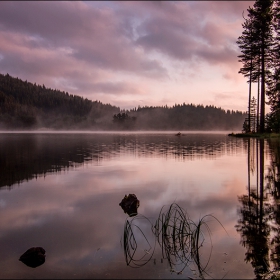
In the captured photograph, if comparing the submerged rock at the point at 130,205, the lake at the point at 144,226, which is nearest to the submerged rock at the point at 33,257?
the lake at the point at 144,226

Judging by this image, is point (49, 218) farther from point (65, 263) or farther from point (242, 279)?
point (242, 279)

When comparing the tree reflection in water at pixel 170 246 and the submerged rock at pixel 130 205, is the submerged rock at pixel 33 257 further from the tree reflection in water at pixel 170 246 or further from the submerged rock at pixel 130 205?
the submerged rock at pixel 130 205

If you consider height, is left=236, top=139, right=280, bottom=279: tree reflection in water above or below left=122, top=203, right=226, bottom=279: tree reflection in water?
above

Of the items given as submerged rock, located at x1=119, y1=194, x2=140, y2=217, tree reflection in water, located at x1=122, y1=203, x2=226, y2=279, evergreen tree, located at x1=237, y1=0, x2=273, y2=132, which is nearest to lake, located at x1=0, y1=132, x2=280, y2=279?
tree reflection in water, located at x1=122, y1=203, x2=226, y2=279

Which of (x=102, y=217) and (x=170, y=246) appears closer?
(x=170, y=246)

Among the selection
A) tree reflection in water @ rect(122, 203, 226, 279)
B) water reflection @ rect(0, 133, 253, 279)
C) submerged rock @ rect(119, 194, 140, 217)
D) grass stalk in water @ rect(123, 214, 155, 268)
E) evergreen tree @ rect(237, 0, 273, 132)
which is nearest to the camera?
water reflection @ rect(0, 133, 253, 279)

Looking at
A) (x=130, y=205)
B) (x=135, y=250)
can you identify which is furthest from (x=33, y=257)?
(x=130, y=205)

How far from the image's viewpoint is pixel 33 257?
6473mm

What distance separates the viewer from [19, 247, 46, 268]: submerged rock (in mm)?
6361

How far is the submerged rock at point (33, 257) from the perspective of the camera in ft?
20.9

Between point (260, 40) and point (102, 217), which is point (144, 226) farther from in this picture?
point (260, 40)

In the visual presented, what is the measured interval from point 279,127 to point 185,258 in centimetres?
4862

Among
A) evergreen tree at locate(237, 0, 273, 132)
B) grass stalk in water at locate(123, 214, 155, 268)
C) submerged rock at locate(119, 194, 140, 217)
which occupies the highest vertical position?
evergreen tree at locate(237, 0, 273, 132)

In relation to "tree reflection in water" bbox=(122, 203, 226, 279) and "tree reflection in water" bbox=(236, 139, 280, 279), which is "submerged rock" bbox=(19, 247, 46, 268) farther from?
"tree reflection in water" bbox=(236, 139, 280, 279)
